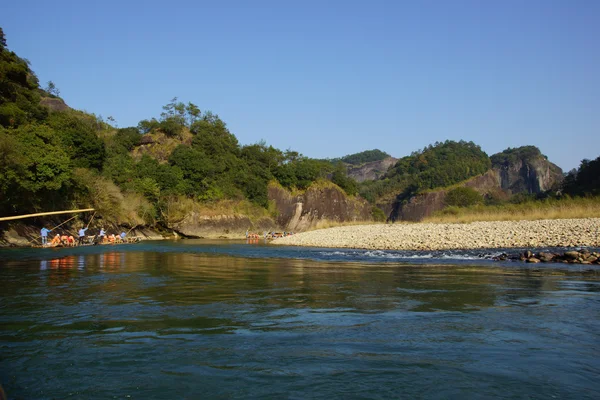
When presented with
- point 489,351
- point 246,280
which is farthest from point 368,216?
point 489,351

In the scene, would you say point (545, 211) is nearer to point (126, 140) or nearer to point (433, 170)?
point (126, 140)

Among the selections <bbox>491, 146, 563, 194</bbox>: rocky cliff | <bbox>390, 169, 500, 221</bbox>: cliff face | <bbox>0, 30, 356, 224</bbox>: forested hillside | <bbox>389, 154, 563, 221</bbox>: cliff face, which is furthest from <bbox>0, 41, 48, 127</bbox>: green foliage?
<bbox>491, 146, 563, 194</bbox>: rocky cliff

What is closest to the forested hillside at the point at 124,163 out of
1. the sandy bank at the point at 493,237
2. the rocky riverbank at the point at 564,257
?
the sandy bank at the point at 493,237

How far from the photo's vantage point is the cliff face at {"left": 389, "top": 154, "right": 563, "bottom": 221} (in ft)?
489

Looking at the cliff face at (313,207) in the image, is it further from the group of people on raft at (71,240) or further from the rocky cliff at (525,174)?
the rocky cliff at (525,174)

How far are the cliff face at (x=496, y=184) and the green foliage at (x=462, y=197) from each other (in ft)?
11.1

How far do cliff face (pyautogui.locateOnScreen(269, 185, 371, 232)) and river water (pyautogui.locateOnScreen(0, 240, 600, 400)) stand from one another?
3067 inches

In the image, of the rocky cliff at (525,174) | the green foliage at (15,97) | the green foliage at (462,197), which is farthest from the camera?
the rocky cliff at (525,174)

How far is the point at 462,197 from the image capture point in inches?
5541

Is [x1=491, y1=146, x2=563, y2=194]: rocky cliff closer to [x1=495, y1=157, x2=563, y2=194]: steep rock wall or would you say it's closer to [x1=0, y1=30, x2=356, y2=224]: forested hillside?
[x1=495, y1=157, x2=563, y2=194]: steep rock wall

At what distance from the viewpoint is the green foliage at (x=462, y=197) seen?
13862cm

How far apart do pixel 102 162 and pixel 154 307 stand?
170 ft

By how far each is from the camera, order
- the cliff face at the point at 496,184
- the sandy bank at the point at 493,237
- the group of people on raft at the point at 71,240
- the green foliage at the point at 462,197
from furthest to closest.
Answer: the cliff face at the point at 496,184, the green foliage at the point at 462,197, the group of people on raft at the point at 71,240, the sandy bank at the point at 493,237

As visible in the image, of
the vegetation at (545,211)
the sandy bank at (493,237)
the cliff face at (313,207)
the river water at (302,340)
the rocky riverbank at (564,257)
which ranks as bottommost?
the river water at (302,340)
